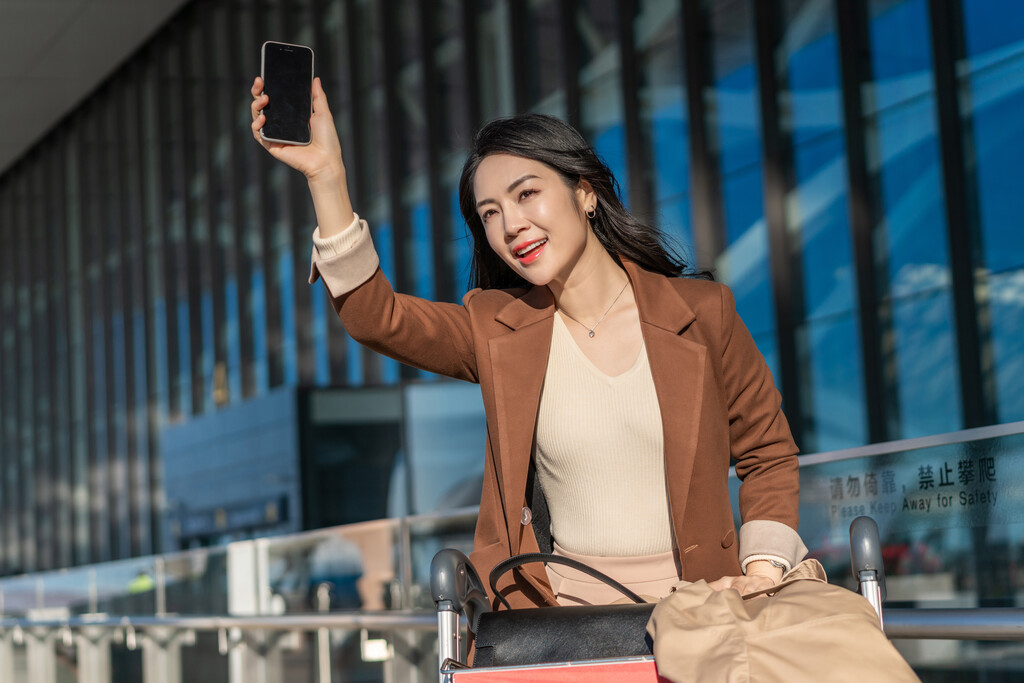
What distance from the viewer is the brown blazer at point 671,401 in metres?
2.04

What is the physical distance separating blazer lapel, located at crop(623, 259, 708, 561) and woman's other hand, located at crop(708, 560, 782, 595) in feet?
0.43

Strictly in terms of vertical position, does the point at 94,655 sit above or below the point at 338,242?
below

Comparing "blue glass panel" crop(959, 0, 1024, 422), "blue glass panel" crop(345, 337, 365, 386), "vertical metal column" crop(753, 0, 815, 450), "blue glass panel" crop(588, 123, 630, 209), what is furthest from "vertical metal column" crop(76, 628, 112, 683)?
"blue glass panel" crop(345, 337, 365, 386)

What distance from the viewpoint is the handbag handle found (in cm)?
200

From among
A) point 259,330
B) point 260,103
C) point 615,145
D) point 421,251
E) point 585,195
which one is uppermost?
point 615,145

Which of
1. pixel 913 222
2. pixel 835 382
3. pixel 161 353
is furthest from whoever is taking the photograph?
pixel 161 353

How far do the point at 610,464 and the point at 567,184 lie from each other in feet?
1.68

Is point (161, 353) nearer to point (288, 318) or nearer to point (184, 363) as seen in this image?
point (184, 363)

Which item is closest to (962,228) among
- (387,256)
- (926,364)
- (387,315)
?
(926,364)

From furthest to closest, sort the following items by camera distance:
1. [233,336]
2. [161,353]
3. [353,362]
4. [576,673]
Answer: [161,353] < [233,336] < [353,362] < [576,673]

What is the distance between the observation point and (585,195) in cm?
227

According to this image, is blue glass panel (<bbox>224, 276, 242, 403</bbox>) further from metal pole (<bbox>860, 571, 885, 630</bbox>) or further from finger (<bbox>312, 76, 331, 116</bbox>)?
metal pole (<bbox>860, 571, 885, 630</bbox>)

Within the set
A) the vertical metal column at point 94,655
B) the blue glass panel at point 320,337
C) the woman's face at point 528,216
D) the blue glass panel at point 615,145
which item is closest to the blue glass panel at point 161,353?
the blue glass panel at point 320,337

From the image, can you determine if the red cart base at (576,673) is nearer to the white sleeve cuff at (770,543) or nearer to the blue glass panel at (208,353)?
the white sleeve cuff at (770,543)
